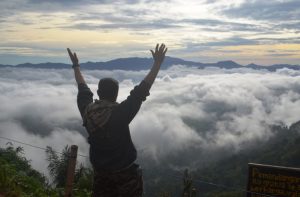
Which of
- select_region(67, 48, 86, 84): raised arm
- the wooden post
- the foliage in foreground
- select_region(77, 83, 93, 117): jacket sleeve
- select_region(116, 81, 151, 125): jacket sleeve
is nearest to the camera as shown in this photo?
select_region(116, 81, 151, 125): jacket sleeve

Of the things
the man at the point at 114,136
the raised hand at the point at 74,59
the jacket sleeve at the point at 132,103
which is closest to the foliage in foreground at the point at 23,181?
the raised hand at the point at 74,59

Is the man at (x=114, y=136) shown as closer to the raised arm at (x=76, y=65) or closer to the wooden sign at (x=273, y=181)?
the raised arm at (x=76, y=65)

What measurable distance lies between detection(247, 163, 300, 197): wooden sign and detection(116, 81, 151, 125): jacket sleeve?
3316mm

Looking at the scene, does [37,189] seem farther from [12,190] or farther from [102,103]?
[102,103]

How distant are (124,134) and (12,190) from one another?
17.1 ft

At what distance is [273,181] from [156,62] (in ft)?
12.2

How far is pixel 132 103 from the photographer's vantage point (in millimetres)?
4285

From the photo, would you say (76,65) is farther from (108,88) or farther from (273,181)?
(273,181)

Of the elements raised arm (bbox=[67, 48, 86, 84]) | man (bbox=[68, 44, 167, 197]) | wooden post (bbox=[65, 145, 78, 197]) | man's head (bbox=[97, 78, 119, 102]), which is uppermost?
raised arm (bbox=[67, 48, 86, 84])

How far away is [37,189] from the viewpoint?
9234 mm

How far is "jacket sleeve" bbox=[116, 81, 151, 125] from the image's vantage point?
4.27 m

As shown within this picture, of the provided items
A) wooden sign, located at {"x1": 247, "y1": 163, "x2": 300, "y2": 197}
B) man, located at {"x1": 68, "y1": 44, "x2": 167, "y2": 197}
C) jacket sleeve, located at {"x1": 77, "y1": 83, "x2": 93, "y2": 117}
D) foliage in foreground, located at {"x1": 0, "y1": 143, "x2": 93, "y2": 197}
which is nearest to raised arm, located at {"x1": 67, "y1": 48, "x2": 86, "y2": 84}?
jacket sleeve, located at {"x1": 77, "y1": 83, "x2": 93, "y2": 117}

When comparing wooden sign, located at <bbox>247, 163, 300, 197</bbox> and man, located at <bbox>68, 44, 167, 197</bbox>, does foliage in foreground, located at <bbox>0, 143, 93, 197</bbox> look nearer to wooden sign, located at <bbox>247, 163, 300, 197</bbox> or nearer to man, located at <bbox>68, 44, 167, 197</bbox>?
man, located at <bbox>68, 44, 167, 197</bbox>

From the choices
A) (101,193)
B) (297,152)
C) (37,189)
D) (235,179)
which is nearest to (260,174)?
(101,193)
